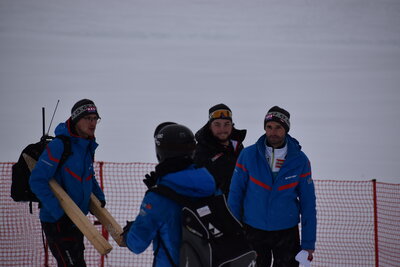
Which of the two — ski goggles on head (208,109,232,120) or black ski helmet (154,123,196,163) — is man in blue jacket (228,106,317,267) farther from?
black ski helmet (154,123,196,163)

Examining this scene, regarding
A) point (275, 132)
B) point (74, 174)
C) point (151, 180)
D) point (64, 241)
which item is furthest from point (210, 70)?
point (151, 180)

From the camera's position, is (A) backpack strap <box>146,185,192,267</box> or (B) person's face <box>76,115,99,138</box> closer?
(A) backpack strap <box>146,185,192,267</box>

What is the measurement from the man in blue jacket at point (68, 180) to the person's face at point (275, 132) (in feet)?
4.84

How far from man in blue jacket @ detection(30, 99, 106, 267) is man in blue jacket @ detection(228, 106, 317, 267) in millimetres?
1256

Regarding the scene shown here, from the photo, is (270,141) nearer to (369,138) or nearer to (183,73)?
(369,138)

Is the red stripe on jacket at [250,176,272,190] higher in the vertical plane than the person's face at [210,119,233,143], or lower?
lower

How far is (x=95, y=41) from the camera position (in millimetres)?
31219

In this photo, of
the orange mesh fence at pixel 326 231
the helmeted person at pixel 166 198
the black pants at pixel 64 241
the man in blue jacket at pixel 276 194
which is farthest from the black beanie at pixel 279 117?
the orange mesh fence at pixel 326 231

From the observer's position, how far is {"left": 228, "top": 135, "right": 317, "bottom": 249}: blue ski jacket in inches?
162

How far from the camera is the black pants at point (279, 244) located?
13.7ft

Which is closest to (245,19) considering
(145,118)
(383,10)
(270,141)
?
(383,10)

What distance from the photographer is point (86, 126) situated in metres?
4.14

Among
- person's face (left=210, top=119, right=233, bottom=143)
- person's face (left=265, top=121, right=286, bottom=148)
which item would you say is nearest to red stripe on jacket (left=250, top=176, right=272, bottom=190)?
person's face (left=265, top=121, right=286, bottom=148)

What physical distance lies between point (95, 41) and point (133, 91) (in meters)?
10.8
